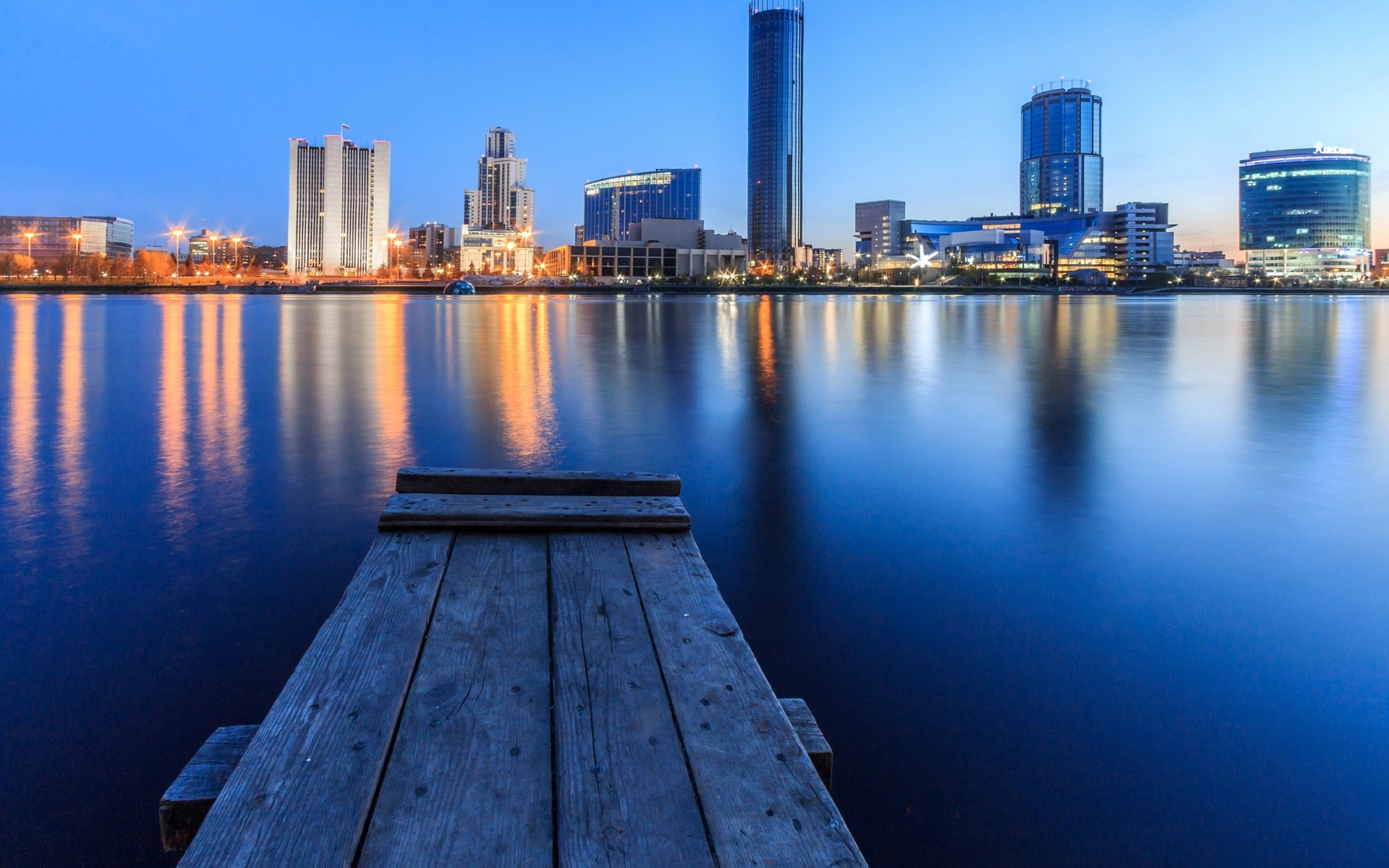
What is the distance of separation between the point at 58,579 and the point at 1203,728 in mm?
5201

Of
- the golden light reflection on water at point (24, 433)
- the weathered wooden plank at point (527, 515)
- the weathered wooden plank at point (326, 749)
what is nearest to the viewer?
the weathered wooden plank at point (326, 749)

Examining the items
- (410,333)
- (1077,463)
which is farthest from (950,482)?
(410,333)

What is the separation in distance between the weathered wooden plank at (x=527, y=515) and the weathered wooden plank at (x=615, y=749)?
66 cm

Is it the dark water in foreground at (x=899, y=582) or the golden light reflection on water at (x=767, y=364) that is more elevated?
the golden light reflection on water at (x=767, y=364)

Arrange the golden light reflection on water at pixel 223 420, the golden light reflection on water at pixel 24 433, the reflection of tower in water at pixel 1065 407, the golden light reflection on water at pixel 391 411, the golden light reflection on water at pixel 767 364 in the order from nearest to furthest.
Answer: the golden light reflection on water at pixel 24 433 → the golden light reflection on water at pixel 223 420 → the reflection of tower in water at pixel 1065 407 → the golden light reflection on water at pixel 391 411 → the golden light reflection on water at pixel 767 364

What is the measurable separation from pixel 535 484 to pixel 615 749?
2.21m

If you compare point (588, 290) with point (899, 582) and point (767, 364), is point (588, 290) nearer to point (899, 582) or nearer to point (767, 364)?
point (767, 364)

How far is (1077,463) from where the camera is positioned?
7949 mm

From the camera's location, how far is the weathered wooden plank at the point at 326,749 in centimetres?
168

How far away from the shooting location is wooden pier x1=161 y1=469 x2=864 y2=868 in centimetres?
171

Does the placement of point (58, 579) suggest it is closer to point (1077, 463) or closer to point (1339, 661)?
point (1339, 661)

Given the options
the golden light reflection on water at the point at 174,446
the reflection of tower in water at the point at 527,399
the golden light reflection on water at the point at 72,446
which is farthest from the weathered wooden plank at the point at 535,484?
the reflection of tower in water at the point at 527,399

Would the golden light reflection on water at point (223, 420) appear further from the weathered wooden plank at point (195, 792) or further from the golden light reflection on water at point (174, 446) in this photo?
the weathered wooden plank at point (195, 792)

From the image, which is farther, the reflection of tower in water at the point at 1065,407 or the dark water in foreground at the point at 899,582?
the reflection of tower in water at the point at 1065,407
